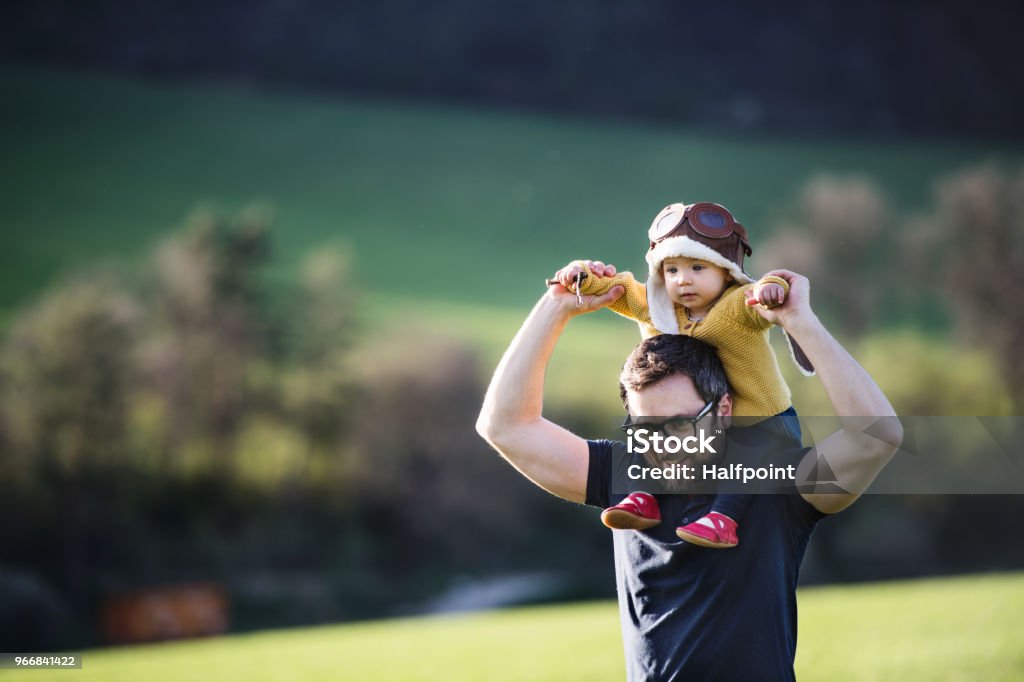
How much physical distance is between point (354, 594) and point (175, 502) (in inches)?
159

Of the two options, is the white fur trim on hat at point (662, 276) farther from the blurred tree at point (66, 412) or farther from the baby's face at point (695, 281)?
the blurred tree at point (66, 412)

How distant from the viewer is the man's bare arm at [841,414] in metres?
1.95

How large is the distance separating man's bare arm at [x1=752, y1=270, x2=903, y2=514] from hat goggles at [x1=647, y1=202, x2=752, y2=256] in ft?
1.17

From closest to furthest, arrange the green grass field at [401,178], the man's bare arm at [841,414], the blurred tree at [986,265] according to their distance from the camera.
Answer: the man's bare arm at [841,414], the blurred tree at [986,265], the green grass field at [401,178]

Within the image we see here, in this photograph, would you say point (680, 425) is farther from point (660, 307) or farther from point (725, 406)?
point (660, 307)

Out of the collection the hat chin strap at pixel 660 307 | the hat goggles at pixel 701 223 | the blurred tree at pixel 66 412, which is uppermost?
the blurred tree at pixel 66 412

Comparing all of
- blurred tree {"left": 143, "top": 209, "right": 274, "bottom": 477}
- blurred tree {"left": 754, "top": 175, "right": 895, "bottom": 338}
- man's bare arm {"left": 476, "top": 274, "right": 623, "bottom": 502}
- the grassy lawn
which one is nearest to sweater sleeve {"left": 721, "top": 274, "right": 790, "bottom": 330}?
man's bare arm {"left": 476, "top": 274, "right": 623, "bottom": 502}

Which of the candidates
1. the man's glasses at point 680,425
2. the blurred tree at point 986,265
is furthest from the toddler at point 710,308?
the blurred tree at point 986,265

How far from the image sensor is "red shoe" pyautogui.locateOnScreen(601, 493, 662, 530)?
2098 mm

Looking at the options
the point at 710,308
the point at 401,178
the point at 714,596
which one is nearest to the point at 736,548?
the point at 714,596

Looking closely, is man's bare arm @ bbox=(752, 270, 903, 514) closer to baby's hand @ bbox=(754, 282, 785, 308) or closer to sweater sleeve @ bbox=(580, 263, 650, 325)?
baby's hand @ bbox=(754, 282, 785, 308)

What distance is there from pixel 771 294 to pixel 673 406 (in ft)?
0.99

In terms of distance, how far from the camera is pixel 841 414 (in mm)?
1964

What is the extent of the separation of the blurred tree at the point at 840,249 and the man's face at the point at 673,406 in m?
21.3
